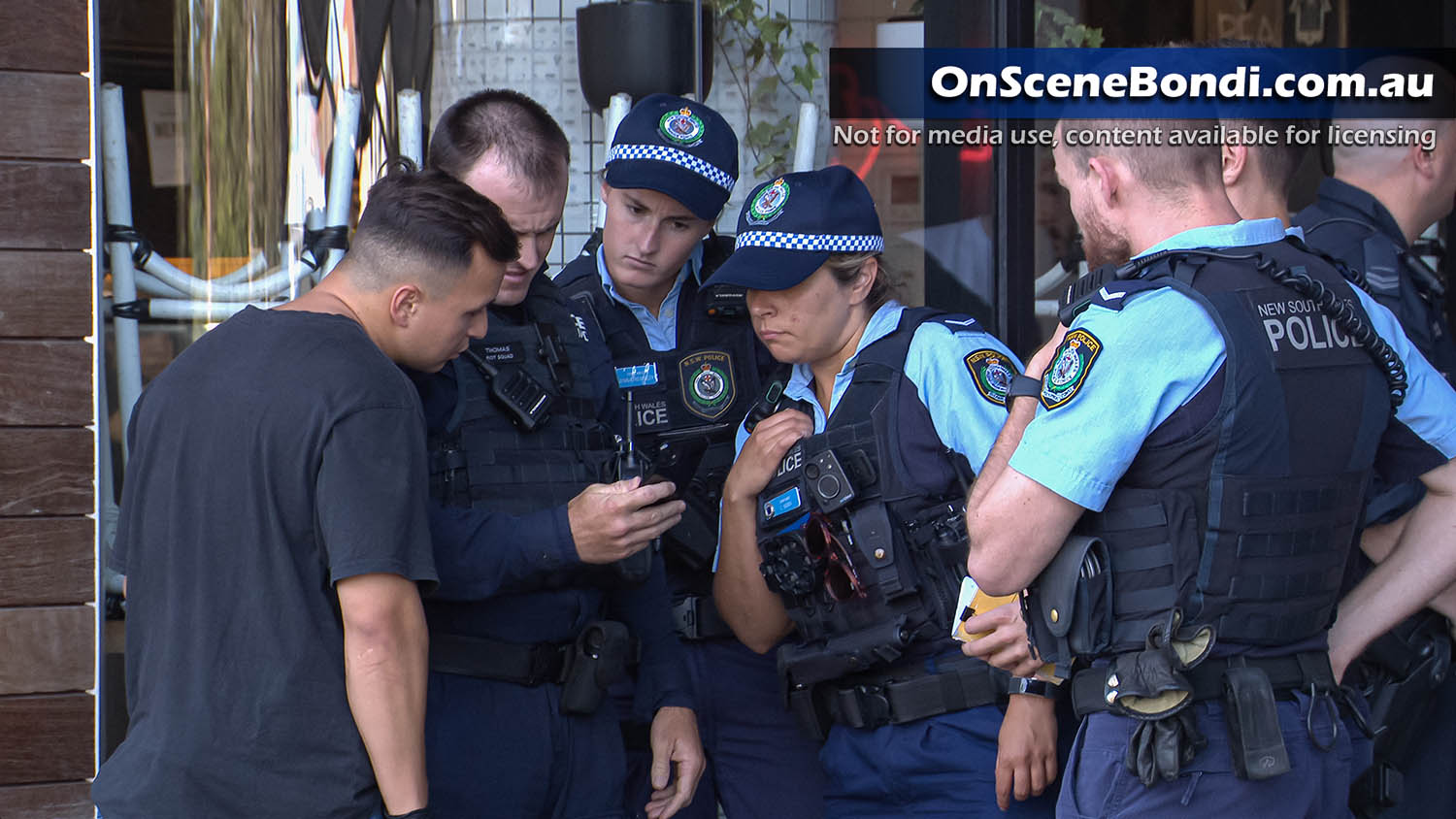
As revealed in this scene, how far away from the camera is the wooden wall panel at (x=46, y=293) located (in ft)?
10.4

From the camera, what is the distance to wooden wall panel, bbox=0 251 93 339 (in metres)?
3.18

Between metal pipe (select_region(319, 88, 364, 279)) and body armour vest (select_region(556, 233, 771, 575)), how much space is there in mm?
797

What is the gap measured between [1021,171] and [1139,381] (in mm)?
2159

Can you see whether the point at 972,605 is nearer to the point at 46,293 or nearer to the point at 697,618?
the point at 697,618

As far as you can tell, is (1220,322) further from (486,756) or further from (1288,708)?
(486,756)

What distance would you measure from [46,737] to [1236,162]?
9.36ft

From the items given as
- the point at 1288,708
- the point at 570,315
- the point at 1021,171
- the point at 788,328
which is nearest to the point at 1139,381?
the point at 1288,708

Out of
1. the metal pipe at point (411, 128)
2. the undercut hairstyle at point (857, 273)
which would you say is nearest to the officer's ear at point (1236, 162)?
the undercut hairstyle at point (857, 273)

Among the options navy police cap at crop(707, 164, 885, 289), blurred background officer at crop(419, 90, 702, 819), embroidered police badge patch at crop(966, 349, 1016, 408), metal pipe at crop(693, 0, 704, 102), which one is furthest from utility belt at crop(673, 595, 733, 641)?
metal pipe at crop(693, 0, 704, 102)

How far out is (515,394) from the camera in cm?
238

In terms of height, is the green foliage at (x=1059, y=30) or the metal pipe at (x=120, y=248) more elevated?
the green foliage at (x=1059, y=30)

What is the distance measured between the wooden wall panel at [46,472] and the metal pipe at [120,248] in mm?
111

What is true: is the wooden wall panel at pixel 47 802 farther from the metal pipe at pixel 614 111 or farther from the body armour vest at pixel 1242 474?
the body armour vest at pixel 1242 474

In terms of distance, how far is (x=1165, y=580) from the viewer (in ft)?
6.30
